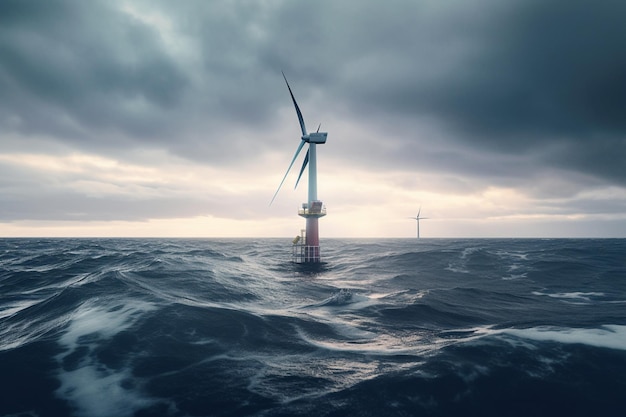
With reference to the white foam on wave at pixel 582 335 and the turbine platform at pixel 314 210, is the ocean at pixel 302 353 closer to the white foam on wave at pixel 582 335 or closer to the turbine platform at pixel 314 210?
the white foam on wave at pixel 582 335

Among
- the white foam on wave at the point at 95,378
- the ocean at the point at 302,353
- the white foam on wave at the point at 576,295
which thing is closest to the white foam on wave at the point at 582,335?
the ocean at the point at 302,353

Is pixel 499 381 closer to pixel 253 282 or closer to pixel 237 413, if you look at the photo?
pixel 237 413

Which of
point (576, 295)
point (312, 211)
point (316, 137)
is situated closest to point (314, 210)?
point (312, 211)

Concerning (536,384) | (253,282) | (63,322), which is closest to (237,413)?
(536,384)

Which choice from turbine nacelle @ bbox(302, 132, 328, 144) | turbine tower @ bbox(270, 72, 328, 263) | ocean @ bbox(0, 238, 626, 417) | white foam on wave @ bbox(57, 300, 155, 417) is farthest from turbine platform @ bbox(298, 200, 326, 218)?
white foam on wave @ bbox(57, 300, 155, 417)

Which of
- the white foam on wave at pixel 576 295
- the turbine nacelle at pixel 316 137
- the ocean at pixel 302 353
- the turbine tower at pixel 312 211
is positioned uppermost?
the turbine nacelle at pixel 316 137

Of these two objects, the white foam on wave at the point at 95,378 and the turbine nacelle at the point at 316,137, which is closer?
the white foam on wave at the point at 95,378
